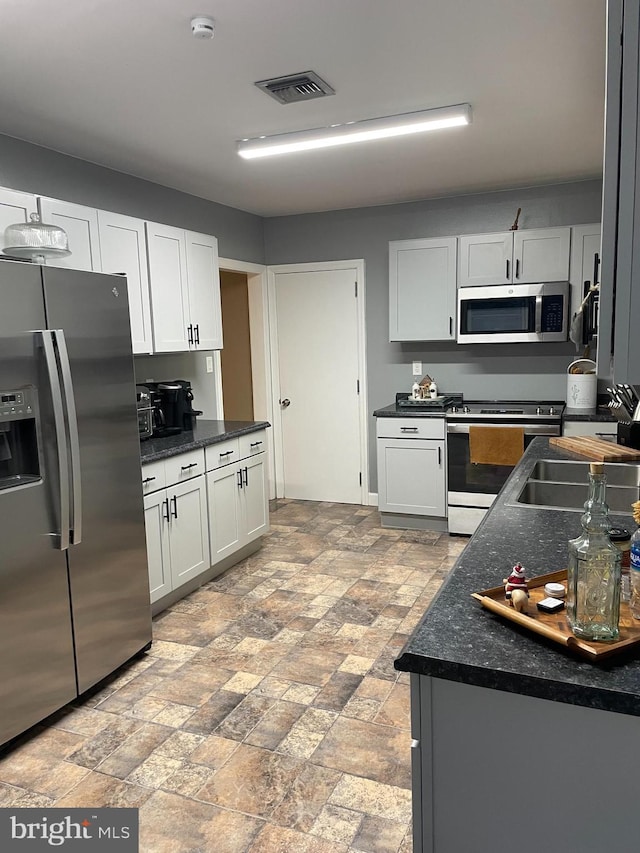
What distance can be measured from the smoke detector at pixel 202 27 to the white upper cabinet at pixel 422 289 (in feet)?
9.60

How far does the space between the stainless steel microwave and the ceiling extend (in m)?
0.85

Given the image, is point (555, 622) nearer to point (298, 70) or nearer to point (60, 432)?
point (60, 432)

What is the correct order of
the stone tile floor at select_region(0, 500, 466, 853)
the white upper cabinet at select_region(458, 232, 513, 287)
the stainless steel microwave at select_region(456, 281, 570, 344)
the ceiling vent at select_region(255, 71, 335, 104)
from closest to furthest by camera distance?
the stone tile floor at select_region(0, 500, 466, 853) → the ceiling vent at select_region(255, 71, 335, 104) → the stainless steel microwave at select_region(456, 281, 570, 344) → the white upper cabinet at select_region(458, 232, 513, 287)

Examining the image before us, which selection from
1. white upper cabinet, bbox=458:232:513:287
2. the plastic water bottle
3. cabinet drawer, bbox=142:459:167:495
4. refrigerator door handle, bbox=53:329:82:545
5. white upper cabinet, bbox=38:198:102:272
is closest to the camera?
the plastic water bottle

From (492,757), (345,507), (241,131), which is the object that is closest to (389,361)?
(345,507)

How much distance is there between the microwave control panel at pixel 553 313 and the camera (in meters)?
4.48

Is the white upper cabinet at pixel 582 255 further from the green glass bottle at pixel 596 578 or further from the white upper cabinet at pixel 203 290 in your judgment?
the green glass bottle at pixel 596 578

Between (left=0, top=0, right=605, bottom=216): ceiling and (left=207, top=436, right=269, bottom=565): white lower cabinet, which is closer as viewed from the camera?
(left=0, top=0, right=605, bottom=216): ceiling

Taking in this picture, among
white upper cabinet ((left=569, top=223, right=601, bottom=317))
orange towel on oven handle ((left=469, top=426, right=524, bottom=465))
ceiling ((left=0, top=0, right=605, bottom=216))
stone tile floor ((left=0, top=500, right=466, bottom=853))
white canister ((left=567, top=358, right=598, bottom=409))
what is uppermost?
ceiling ((left=0, top=0, right=605, bottom=216))

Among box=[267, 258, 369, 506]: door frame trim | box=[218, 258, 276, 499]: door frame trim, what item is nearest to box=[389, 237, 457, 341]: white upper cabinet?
box=[267, 258, 369, 506]: door frame trim

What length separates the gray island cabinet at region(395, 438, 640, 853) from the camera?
1.12 metres

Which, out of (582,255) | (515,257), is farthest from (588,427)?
(515,257)

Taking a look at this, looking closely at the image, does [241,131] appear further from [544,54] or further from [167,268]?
[544,54]

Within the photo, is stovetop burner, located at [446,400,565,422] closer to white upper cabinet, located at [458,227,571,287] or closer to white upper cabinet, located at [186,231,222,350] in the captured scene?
white upper cabinet, located at [458,227,571,287]
